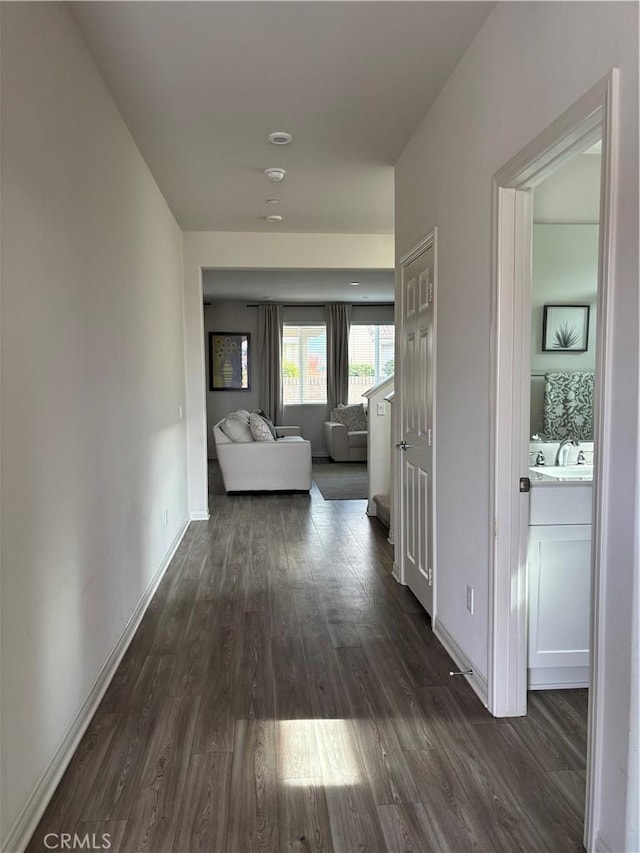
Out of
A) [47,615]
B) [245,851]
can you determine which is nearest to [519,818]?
[245,851]

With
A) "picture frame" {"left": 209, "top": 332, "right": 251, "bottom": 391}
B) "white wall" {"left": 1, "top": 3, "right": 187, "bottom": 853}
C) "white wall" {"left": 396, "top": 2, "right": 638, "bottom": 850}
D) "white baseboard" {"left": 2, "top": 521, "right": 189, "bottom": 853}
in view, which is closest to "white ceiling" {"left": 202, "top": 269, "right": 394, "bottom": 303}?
"picture frame" {"left": 209, "top": 332, "right": 251, "bottom": 391}

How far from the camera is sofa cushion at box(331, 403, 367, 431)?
9.74 m

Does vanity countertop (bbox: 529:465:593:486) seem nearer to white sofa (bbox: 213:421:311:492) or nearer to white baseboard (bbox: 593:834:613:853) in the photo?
white baseboard (bbox: 593:834:613:853)

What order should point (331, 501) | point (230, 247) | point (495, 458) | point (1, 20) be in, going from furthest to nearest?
point (331, 501) < point (230, 247) < point (495, 458) < point (1, 20)

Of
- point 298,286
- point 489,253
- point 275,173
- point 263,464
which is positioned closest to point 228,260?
point 275,173

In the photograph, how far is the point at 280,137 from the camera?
344 cm

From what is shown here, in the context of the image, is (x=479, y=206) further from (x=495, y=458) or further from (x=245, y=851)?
(x=245, y=851)

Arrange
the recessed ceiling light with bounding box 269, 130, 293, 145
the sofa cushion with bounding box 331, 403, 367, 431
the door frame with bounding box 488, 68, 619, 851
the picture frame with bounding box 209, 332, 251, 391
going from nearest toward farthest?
the door frame with bounding box 488, 68, 619, 851 < the recessed ceiling light with bounding box 269, 130, 293, 145 < the sofa cushion with bounding box 331, 403, 367, 431 < the picture frame with bounding box 209, 332, 251, 391

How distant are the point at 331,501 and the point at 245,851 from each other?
5.07 meters

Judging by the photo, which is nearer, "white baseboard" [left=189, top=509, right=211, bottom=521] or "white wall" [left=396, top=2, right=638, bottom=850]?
"white wall" [left=396, top=2, right=638, bottom=850]

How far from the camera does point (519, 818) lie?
5.87 feet

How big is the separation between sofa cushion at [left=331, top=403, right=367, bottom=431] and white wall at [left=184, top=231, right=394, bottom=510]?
13.4 feet

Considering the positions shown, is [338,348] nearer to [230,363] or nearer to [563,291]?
[230,363]

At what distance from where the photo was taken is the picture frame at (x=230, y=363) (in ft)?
33.2
